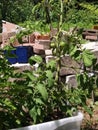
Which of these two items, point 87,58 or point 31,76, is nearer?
point 87,58

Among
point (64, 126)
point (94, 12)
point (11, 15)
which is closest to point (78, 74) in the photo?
point (64, 126)

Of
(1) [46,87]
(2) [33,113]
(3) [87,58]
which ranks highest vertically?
(3) [87,58]

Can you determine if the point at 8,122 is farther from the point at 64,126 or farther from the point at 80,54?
the point at 80,54

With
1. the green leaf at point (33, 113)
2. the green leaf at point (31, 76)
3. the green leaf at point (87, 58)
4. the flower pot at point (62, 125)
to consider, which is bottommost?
the flower pot at point (62, 125)

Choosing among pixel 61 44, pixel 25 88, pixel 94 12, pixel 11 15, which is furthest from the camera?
pixel 11 15

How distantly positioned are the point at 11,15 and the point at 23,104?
1003 cm

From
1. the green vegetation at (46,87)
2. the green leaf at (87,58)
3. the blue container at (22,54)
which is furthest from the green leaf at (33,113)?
the blue container at (22,54)

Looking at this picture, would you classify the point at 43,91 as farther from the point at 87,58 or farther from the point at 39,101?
the point at 87,58

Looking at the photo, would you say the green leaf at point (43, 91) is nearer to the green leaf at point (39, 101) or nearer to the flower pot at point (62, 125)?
the green leaf at point (39, 101)

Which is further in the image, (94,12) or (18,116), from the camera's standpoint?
(94,12)

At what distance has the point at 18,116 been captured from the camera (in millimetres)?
2928

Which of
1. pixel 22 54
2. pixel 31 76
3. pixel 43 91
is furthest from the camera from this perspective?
pixel 22 54

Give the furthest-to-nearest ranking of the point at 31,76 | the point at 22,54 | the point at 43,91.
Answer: the point at 22,54 < the point at 31,76 < the point at 43,91

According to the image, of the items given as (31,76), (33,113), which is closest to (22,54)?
(31,76)
